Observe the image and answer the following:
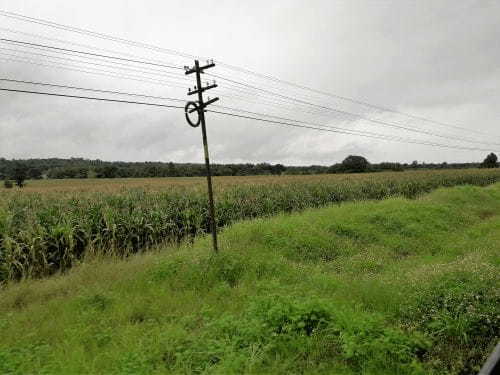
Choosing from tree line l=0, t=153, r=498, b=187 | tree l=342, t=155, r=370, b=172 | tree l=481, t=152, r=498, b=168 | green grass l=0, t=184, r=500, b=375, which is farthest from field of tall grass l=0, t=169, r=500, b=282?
tree l=481, t=152, r=498, b=168

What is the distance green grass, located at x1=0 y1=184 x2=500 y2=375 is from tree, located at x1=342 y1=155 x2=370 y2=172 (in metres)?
65.8

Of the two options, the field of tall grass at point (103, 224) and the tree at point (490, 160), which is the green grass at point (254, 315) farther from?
the tree at point (490, 160)

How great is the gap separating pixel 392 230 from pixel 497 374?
35.2ft

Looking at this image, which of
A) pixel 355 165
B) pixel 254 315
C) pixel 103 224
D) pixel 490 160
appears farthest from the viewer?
pixel 490 160

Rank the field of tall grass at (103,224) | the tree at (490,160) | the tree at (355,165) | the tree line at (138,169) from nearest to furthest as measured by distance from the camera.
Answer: the field of tall grass at (103,224) < the tree line at (138,169) < the tree at (355,165) < the tree at (490,160)

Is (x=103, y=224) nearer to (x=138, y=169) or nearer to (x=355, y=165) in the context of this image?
(x=138, y=169)

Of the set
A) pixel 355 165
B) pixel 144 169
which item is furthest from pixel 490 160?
pixel 144 169

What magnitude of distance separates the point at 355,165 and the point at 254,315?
240ft

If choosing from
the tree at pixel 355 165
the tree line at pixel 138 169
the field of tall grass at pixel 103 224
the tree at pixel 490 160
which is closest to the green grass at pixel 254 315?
the field of tall grass at pixel 103 224

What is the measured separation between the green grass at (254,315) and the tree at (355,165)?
2590 inches

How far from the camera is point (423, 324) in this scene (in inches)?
196

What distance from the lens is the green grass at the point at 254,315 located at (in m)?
4.25

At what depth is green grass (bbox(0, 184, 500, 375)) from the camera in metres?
4.25

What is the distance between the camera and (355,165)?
74.1 meters
